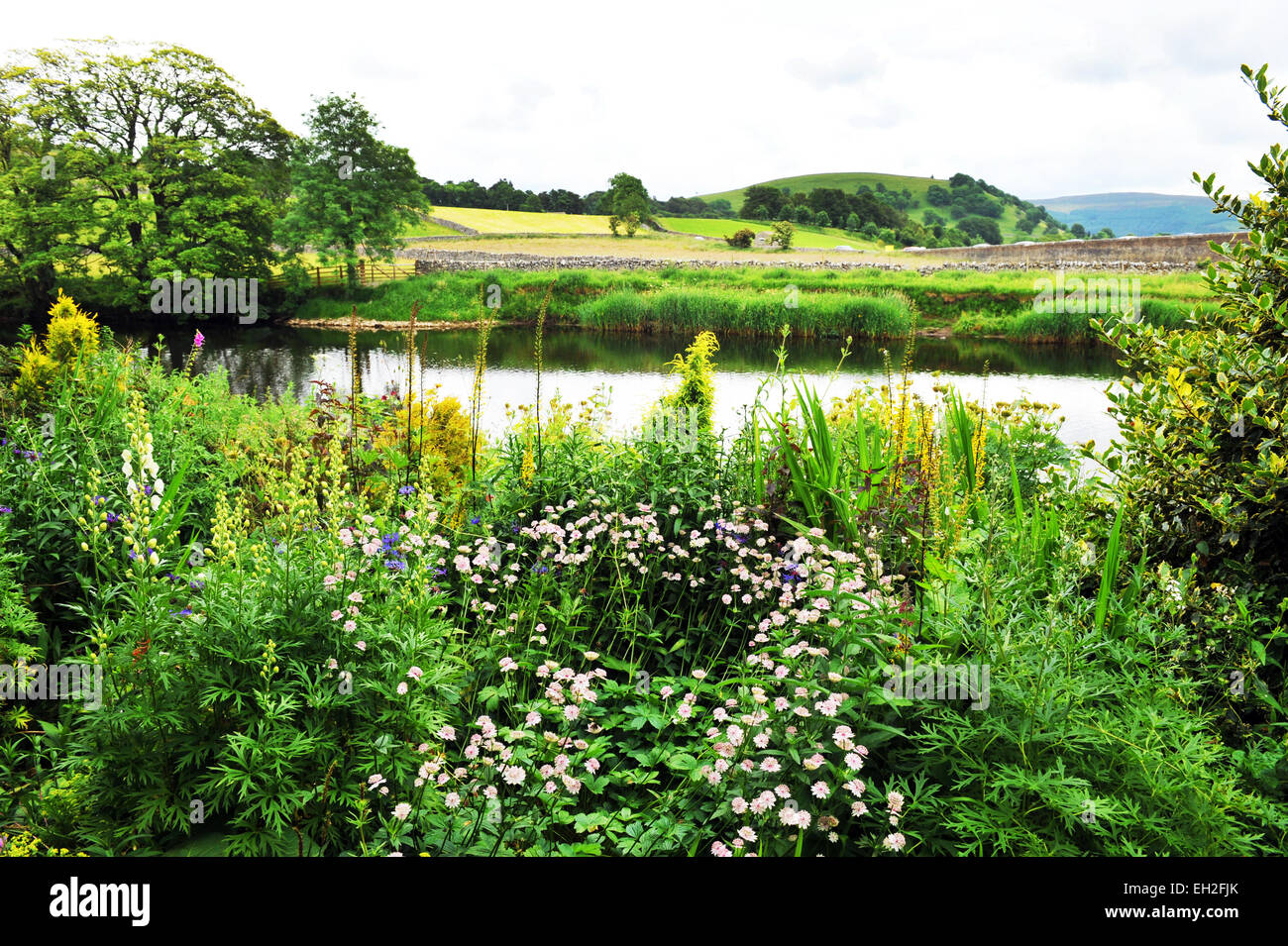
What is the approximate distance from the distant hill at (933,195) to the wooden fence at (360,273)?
6253 centimetres

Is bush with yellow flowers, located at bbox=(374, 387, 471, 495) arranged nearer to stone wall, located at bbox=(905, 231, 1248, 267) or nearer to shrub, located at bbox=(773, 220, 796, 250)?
→ stone wall, located at bbox=(905, 231, 1248, 267)

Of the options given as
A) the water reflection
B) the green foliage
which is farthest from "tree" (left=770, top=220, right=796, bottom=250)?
the green foliage

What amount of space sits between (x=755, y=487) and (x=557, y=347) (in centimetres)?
2057

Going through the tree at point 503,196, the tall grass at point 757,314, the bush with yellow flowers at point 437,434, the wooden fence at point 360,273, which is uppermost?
the tree at point 503,196

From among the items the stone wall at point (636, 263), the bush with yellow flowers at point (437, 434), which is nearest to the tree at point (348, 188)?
the stone wall at point (636, 263)

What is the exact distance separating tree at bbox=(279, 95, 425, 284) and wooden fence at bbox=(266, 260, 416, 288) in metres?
0.64

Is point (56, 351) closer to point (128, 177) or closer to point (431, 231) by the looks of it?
point (128, 177)

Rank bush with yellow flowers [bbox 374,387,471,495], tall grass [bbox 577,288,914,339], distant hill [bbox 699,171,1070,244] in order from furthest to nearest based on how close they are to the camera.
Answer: distant hill [bbox 699,171,1070,244], tall grass [bbox 577,288,914,339], bush with yellow flowers [bbox 374,387,471,495]

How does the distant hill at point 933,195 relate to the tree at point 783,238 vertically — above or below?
above

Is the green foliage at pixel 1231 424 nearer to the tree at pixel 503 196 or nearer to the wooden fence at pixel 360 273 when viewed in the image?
the wooden fence at pixel 360 273

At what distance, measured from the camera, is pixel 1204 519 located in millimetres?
3420

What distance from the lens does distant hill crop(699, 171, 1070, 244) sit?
3922 inches

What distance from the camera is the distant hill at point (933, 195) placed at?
3922 inches

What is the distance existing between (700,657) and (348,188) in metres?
38.8
